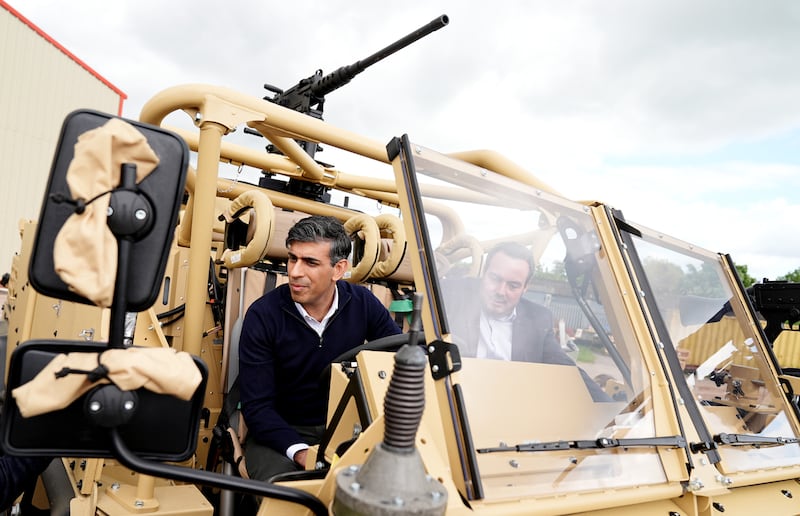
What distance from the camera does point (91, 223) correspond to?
99 centimetres

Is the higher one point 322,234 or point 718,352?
point 322,234

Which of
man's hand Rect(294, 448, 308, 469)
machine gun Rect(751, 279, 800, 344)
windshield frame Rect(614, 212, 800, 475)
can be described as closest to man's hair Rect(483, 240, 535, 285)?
windshield frame Rect(614, 212, 800, 475)

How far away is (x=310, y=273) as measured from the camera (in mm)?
2641

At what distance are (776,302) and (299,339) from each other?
2794 millimetres

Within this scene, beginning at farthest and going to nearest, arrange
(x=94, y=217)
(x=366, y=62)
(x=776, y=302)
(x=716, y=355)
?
(x=366, y=62)
(x=776, y=302)
(x=716, y=355)
(x=94, y=217)

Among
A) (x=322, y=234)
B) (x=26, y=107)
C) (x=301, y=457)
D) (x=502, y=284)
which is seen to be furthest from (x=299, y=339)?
(x=26, y=107)

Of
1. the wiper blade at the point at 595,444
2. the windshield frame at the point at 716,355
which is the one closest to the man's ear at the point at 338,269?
the windshield frame at the point at 716,355

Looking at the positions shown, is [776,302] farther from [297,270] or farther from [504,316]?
[297,270]

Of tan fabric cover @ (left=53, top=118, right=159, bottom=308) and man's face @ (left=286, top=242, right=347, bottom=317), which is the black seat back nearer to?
tan fabric cover @ (left=53, top=118, right=159, bottom=308)

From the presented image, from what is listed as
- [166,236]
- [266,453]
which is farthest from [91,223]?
[266,453]

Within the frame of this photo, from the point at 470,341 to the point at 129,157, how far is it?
1.01 m

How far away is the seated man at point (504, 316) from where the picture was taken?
5.42 feet

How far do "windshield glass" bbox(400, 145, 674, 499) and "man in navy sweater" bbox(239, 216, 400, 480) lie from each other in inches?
38.1

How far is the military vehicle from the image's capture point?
1034mm
